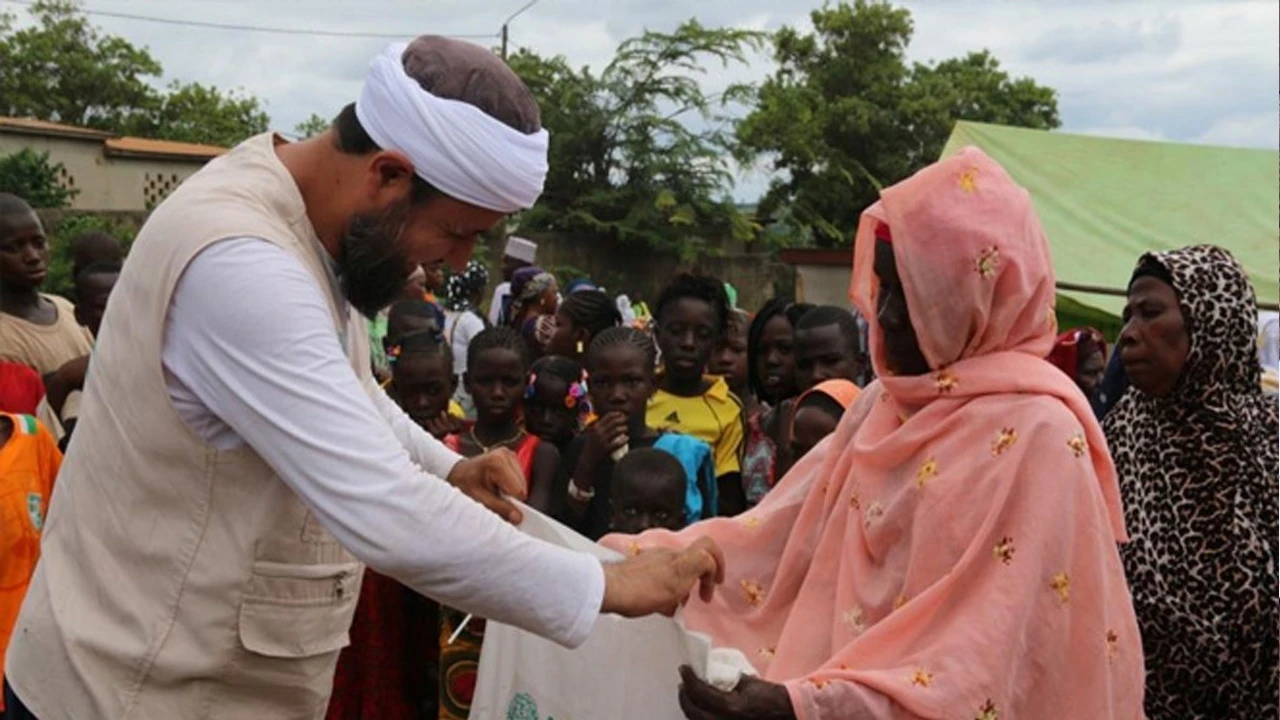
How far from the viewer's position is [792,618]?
3.12 meters

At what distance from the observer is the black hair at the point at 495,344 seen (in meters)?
5.97

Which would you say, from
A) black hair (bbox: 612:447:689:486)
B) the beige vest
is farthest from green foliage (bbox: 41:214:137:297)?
the beige vest

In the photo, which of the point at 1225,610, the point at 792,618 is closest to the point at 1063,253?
the point at 1225,610

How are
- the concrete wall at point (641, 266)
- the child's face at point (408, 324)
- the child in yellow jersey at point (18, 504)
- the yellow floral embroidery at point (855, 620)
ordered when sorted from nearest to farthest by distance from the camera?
the yellow floral embroidery at point (855, 620)
the child in yellow jersey at point (18, 504)
the child's face at point (408, 324)
the concrete wall at point (641, 266)

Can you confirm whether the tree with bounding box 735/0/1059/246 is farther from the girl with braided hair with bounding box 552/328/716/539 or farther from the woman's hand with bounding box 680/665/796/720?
the woman's hand with bounding box 680/665/796/720

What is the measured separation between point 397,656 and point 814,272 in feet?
51.9

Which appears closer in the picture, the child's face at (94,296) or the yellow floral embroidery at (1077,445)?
the yellow floral embroidery at (1077,445)

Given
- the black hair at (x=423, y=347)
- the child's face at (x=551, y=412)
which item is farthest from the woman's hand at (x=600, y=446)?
the black hair at (x=423, y=347)

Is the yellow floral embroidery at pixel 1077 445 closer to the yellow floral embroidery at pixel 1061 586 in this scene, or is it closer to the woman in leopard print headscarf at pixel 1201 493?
the yellow floral embroidery at pixel 1061 586

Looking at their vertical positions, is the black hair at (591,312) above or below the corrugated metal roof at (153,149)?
above

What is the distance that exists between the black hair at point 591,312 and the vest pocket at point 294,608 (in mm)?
5127

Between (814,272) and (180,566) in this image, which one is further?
(814,272)

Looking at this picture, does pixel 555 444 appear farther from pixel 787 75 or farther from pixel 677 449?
pixel 787 75

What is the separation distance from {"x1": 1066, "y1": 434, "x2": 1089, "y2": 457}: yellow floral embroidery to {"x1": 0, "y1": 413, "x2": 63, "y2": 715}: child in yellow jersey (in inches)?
148
